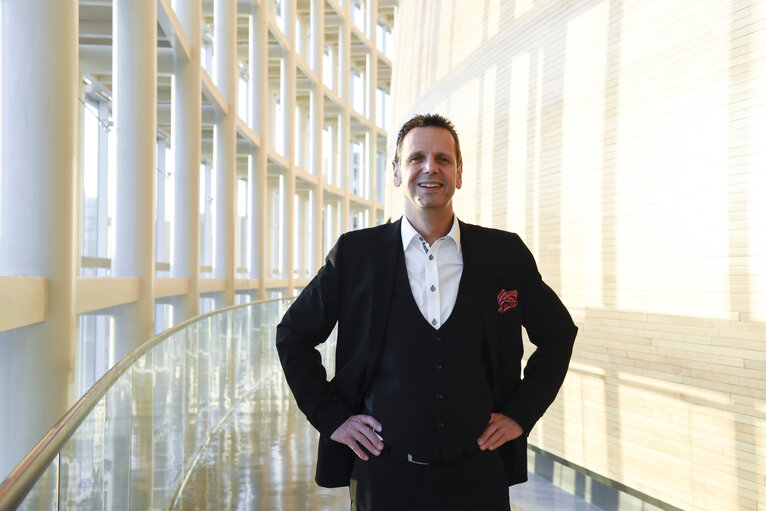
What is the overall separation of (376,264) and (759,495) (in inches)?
127

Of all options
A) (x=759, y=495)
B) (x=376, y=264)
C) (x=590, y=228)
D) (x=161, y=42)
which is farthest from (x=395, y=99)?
(x=376, y=264)

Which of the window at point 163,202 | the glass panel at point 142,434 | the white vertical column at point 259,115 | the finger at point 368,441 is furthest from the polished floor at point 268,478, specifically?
the white vertical column at point 259,115

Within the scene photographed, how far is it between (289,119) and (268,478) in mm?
16095

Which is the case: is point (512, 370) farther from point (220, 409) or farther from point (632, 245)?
point (220, 409)

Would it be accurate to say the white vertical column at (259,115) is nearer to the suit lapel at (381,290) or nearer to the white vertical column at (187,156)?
the white vertical column at (187,156)

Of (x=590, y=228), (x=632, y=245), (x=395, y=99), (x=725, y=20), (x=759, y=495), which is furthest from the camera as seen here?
(x=395, y=99)

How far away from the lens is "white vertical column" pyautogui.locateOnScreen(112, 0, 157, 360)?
7766mm

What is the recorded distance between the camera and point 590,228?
6168 mm

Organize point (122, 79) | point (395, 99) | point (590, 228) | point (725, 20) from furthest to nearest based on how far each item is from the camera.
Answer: point (395, 99) → point (122, 79) → point (590, 228) → point (725, 20)

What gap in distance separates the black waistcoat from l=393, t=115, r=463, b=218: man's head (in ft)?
0.96

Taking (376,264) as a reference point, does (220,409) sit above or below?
below

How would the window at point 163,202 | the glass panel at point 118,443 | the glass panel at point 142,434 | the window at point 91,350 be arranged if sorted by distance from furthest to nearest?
the window at point 163,202
the window at point 91,350
the glass panel at point 142,434
the glass panel at point 118,443

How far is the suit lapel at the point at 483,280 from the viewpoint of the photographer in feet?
7.85

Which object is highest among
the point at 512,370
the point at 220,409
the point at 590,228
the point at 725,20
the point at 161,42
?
the point at 161,42
